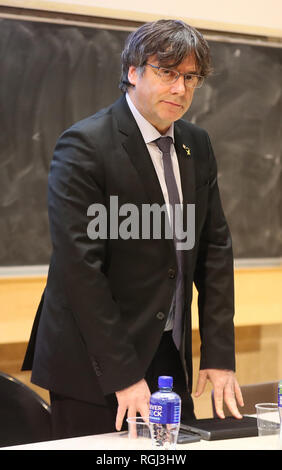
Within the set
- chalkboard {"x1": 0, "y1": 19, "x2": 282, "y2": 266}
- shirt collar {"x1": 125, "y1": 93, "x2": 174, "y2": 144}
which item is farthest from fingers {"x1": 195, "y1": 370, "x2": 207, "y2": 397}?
chalkboard {"x1": 0, "y1": 19, "x2": 282, "y2": 266}

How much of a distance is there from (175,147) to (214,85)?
5.77 feet

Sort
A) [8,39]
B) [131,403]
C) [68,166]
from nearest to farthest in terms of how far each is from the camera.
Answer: [131,403] < [68,166] < [8,39]

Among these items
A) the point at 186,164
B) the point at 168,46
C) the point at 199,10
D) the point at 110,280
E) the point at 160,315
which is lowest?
the point at 160,315

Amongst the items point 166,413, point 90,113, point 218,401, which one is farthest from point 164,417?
point 90,113

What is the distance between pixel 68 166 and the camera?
2.19 meters

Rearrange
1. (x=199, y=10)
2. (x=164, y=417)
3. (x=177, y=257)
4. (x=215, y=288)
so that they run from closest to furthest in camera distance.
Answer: (x=164, y=417) → (x=177, y=257) → (x=215, y=288) → (x=199, y=10)

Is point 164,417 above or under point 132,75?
under

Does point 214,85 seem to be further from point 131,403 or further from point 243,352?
point 131,403

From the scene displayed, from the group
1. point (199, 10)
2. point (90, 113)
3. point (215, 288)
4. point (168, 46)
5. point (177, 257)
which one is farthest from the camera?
point (199, 10)

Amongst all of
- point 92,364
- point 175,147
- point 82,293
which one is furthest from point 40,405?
point 175,147

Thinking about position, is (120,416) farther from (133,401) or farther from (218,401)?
(218,401)

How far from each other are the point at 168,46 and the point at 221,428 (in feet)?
3.84

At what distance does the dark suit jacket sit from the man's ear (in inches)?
3.0

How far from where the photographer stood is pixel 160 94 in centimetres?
227
